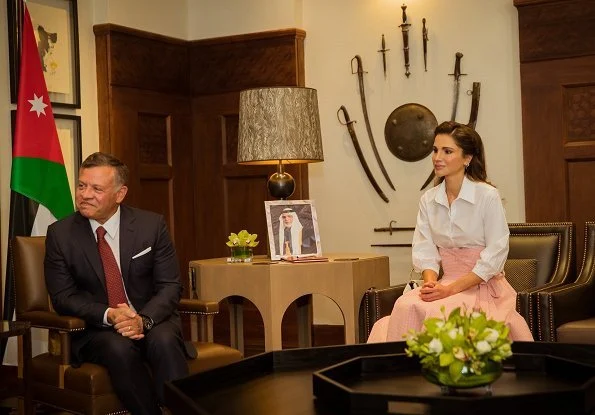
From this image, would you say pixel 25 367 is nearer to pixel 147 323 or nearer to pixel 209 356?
pixel 147 323

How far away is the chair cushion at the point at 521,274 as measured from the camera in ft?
14.5

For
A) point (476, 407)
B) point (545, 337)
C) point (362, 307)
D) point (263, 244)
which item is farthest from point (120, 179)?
point (263, 244)

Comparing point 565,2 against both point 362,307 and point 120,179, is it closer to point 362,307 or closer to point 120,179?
point 362,307

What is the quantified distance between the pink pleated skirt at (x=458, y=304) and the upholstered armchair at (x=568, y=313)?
0.36 ft

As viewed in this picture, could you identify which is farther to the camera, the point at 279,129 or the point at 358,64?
the point at 358,64

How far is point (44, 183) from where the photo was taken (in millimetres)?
4980

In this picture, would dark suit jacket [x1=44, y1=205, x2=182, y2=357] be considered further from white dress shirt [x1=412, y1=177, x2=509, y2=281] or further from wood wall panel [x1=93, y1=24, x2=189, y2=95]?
wood wall panel [x1=93, y1=24, x2=189, y2=95]

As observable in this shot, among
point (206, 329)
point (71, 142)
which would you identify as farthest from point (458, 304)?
point (71, 142)

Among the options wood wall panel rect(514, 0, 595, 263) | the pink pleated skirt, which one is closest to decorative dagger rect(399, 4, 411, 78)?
wood wall panel rect(514, 0, 595, 263)

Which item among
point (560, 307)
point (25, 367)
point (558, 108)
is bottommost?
point (25, 367)

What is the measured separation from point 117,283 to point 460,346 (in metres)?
1.97

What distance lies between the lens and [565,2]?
5297 millimetres

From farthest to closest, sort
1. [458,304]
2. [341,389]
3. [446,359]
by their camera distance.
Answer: [458,304], [341,389], [446,359]

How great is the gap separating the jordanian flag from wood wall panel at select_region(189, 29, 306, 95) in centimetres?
155
